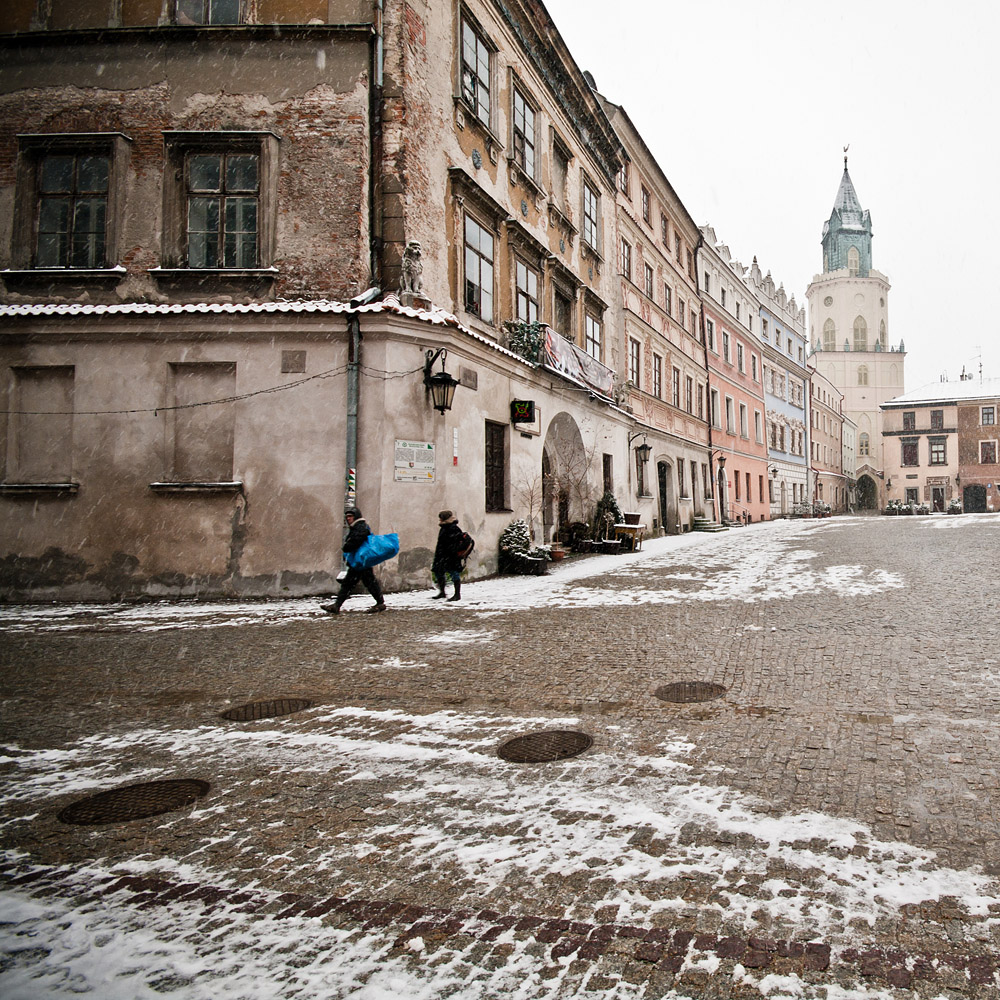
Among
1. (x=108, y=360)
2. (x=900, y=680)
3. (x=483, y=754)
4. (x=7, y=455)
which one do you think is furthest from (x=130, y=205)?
(x=900, y=680)

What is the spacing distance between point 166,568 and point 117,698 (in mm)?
6731

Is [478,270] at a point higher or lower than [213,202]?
lower

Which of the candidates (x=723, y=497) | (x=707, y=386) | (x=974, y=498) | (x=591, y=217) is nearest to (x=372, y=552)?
(x=591, y=217)

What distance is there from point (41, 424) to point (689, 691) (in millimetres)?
11869

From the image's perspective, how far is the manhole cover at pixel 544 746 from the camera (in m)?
4.24

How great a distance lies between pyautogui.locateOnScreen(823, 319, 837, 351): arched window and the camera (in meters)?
82.7

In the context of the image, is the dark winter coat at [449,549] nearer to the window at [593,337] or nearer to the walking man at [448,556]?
the walking man at [448,556]

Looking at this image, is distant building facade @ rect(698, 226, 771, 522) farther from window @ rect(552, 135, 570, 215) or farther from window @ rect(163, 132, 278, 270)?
window @ rect(163, 132, 278, 270)

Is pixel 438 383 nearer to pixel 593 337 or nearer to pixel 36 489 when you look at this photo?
pixel 36 489

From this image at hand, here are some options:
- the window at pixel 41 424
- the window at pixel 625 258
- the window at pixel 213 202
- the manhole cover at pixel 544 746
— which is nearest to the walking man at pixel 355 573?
the window at pixel 213 202

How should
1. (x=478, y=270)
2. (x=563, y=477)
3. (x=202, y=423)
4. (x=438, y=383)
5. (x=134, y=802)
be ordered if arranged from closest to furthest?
(x=134, y=802) → (x=202, y=423) → (x=438, y=383) → (x=478, y=270) → (x=563, y=477)

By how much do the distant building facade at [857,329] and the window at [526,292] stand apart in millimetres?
71172

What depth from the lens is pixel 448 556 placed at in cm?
1137

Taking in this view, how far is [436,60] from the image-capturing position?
1396 cm
